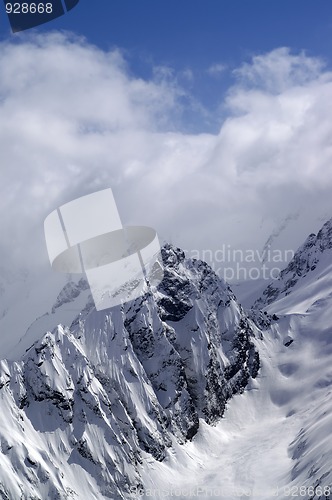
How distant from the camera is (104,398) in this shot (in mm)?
185500

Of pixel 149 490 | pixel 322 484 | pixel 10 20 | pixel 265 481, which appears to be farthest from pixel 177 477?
pixel 10 20

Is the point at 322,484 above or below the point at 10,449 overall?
below

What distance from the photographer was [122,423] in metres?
187

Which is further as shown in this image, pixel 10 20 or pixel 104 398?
pixel 104 398

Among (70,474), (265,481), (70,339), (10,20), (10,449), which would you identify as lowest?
(265,481)

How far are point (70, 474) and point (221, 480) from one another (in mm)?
48954

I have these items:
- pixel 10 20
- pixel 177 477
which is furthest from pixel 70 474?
pixel 10 20

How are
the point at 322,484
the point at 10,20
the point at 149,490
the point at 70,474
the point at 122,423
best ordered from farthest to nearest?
1. the point at 122,423
2. the point at 149,490
3. the point at 70,474
4. the point at 322,484
5. the point at 10,20

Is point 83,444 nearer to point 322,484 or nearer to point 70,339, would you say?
point 70,339

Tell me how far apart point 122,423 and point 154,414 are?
1403cm

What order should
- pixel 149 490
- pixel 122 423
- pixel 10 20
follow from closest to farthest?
pixel 10 20 → pixel 149 490 → pixel 122 423

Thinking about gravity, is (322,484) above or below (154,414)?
below

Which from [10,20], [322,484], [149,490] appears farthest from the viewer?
[149,490]

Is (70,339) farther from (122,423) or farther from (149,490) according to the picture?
(149,490)
